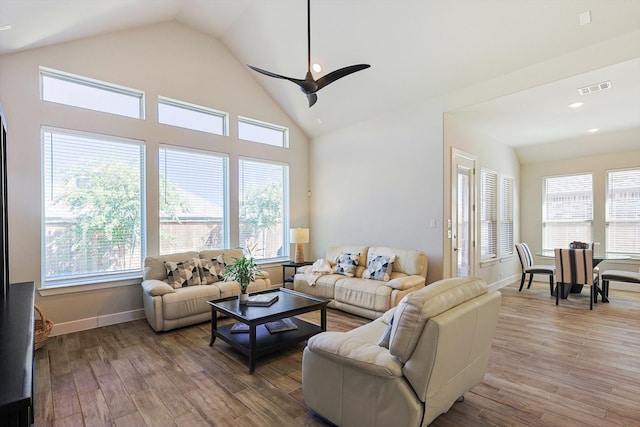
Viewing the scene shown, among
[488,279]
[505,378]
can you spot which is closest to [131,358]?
[505,378]

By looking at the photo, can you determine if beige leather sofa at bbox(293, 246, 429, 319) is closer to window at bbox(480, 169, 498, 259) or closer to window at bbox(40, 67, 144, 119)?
window at bbox(480, 169, 498, 259)

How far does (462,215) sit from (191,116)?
4.69 meters

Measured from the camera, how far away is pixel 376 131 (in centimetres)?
545

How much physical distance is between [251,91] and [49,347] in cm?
465

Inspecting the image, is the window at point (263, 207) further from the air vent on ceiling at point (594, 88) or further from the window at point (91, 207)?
the air vent on ceiling at point (594, 88)

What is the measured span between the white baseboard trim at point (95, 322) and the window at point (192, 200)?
0.92 m

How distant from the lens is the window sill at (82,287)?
3.75 m

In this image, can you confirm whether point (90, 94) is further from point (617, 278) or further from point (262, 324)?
point (617, 278)

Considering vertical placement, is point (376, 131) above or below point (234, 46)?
below

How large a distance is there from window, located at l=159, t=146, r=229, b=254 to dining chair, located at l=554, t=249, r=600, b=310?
5.40 metres

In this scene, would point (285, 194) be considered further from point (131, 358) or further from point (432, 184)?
point (131, 358)

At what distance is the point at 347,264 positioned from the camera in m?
4.98

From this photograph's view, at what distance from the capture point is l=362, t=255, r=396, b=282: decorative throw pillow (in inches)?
179

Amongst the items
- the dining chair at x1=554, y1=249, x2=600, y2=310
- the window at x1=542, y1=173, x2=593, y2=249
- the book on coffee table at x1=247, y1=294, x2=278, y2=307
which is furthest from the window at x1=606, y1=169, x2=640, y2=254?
the book on coffee table at x1=247, y1=294, x2=278, y2=307
